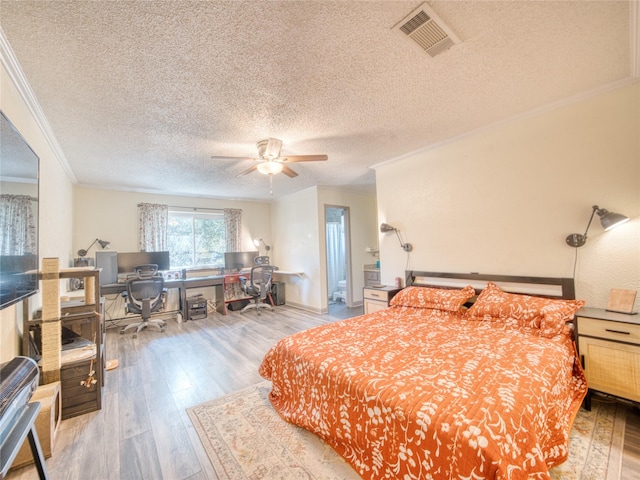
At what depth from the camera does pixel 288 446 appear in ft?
5.84

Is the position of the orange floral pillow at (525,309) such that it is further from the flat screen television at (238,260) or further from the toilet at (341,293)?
the flat screen television at (238,260)

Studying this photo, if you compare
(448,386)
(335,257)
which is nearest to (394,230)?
(448,386)

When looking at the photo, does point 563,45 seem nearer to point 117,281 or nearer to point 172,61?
point 172,61

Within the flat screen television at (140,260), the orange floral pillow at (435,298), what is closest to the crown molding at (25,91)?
the flat screen television at (140,260)

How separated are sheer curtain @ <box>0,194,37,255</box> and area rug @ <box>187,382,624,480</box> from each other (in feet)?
5.34

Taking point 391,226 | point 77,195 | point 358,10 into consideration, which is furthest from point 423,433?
point 77,195

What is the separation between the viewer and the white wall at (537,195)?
7.21 ft

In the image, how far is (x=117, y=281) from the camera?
4656 mm

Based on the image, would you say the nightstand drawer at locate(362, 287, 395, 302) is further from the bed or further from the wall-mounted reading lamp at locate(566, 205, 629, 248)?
the wall-mounted reading lamp at locate(566, 205, 629, 248)

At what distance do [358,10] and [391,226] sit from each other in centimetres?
281

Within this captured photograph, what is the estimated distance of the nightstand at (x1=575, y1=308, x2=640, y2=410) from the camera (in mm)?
1839

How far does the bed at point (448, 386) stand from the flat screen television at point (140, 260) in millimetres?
3836

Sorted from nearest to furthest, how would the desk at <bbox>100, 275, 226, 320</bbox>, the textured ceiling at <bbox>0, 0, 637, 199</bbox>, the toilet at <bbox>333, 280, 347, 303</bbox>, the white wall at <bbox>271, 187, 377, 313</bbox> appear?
the textured ceiling at <bbox>0, 0, 637, 199</bbox> → the desk at <bbox>100, 275, 226, 320</bbox> → the white wall at <bbox>271, 187, 377, 313</bbox> → the toilet at <bbox>333, 280, 347, 303</bbox>

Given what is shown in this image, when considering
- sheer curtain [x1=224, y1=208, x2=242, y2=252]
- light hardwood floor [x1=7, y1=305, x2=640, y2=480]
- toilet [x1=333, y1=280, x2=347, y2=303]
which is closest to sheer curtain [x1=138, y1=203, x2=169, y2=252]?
Answer: sheer curtain [x1=224, y1=208, x2=242, y2=252]
